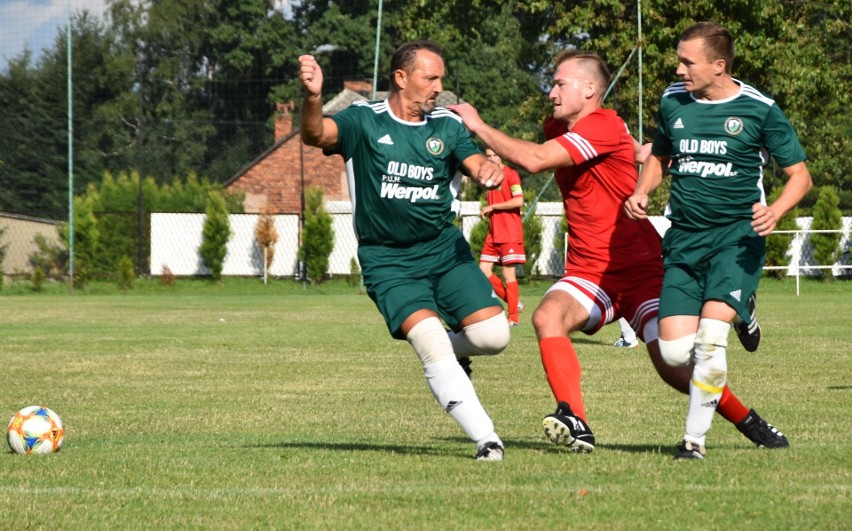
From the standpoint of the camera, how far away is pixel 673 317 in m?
6.38

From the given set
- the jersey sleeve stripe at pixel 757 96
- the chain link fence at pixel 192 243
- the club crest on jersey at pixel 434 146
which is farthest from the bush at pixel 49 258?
the jersey sleeve stripe at pixel 757 96

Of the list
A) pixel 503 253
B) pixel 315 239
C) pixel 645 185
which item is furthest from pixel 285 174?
pixel 645 185

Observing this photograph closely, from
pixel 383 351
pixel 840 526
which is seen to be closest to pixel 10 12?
pixel 383 351

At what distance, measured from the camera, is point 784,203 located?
623cm

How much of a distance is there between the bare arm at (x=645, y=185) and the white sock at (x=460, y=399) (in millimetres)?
1199

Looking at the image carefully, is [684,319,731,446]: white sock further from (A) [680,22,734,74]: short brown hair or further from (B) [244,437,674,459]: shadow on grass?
(A) [680,22,734,74]: short brown hair

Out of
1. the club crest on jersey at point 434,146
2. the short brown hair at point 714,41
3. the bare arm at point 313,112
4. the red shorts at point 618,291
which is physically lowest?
the red shorts at point 618,291

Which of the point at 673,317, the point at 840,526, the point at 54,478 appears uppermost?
the point at 673,317

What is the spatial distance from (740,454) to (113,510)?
311 cm

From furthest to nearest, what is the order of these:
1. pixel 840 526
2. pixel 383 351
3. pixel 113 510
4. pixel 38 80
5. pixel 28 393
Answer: pixel 38 80
pixel 383 351
pixel 28 393
pixel 113 510
pixel 840 526

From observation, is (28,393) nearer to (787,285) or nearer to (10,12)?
(787,285)

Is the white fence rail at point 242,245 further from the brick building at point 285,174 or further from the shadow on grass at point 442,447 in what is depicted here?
the shadow on grass at point 442,447

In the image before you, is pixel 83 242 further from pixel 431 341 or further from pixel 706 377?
pixel 706 377

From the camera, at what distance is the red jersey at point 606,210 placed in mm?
6879
